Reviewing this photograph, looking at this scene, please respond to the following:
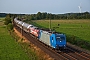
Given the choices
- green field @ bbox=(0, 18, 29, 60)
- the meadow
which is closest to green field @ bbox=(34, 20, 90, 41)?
the meadow

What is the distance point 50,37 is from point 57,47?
2.91 metres

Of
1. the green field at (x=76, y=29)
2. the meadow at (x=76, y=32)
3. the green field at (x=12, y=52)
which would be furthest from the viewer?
the green field at (x=76, y=29)

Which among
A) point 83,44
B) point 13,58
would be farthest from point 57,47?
point 83,44

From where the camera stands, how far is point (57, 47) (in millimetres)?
35531

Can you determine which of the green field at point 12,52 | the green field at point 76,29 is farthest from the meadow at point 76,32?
the green field at point 12,52

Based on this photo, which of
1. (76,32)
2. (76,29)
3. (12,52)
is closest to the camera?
(12,52)

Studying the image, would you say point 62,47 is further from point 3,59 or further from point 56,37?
point 3,59

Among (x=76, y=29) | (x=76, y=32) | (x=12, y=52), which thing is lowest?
(x=76, y=29)

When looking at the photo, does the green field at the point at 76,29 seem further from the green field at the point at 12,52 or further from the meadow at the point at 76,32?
the green field at the point at 12,52

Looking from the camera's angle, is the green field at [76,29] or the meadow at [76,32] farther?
the green field at [76,29]

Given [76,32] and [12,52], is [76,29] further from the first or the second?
[12,52]

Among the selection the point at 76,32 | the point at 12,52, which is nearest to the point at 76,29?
the point at 76,32

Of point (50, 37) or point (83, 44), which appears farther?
point (83, 44)

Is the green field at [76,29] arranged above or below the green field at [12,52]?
below
